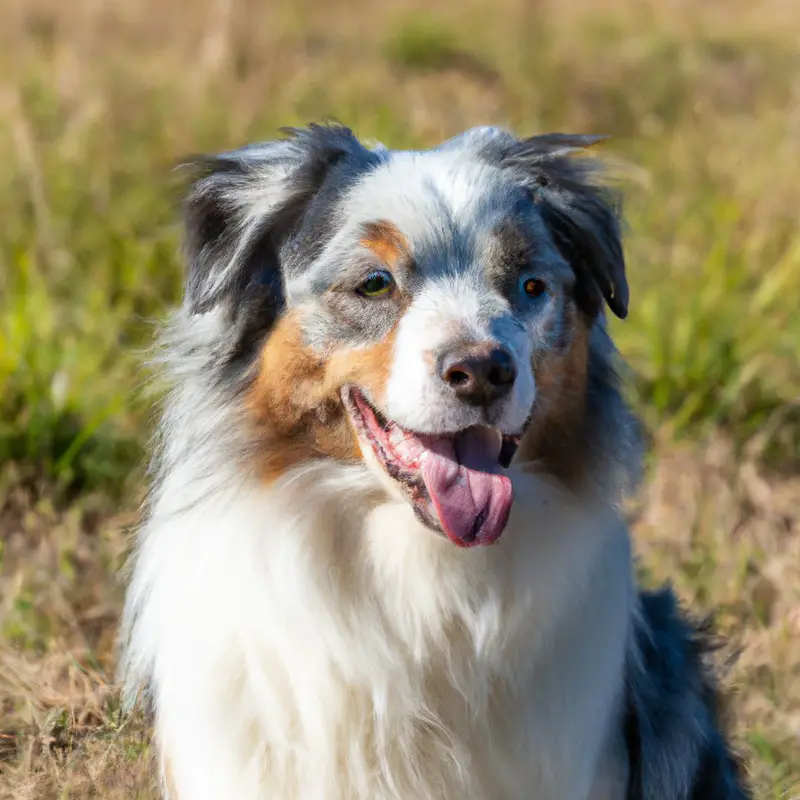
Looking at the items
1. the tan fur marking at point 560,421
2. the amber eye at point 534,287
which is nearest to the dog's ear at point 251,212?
the amber eye at point 534,287

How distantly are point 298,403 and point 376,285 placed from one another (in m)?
0.34

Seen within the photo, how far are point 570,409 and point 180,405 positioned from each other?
0.98m

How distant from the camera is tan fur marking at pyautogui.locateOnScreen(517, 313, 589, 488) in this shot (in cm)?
313

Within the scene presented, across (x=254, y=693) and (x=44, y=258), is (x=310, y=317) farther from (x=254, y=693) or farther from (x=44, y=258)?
(x=44, y=258)

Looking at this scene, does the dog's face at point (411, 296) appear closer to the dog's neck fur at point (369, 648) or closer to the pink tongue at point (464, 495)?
the pink tongue at point (464, 495)

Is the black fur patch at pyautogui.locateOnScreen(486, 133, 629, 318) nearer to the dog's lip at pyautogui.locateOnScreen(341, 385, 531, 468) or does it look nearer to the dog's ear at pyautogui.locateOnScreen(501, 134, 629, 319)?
the dog's ear at pyautogui.locateOnScreen(501, 134, 629, 319)

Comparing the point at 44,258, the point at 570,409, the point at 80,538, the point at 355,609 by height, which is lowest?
the point at 80,538

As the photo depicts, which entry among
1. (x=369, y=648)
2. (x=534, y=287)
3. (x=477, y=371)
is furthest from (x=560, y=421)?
(x=369, y=648)

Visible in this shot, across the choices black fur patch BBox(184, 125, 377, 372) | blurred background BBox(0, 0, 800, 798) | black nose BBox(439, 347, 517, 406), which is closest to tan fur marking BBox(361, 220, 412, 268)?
black fur patch BBox(184, 125, 377, 372)

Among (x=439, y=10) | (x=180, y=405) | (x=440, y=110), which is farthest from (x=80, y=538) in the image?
(x=439, y=10)

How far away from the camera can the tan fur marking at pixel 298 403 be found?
304 cm

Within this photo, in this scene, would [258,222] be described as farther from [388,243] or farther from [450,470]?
[450,470]

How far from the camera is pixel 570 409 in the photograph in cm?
322

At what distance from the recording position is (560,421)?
10.5ft
